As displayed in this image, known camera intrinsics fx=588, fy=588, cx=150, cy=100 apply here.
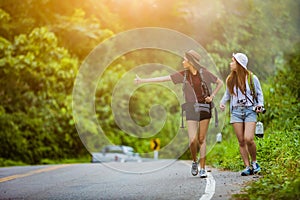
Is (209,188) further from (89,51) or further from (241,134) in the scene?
(89,51)

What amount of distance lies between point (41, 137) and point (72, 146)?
3.38m

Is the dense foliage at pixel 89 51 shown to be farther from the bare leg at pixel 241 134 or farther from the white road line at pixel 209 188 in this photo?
the white road line at pixel 209 188

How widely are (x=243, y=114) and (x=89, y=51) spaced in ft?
59.7

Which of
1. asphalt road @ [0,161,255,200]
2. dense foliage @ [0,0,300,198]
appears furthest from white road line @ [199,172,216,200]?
dense foliage @ [0,0,300,198]

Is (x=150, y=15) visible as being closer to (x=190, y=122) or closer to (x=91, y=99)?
(x=91, y=99)

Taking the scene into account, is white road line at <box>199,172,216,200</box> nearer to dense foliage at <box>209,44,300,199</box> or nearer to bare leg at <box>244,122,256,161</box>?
dense foliage at <box>209,44,300,199</box>

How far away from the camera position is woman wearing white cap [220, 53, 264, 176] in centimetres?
937

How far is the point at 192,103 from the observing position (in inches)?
375

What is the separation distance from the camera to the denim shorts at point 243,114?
943cm

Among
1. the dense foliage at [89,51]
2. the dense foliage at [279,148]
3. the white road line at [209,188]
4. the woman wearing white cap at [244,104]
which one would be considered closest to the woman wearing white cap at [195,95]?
the woman wearing white cap at [244,104]

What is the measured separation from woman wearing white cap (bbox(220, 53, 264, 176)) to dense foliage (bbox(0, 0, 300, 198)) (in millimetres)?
6240

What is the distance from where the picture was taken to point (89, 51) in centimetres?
2700

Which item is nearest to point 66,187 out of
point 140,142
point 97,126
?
point 97,126

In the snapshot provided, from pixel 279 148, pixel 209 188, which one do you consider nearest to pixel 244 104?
pixel 279 148
